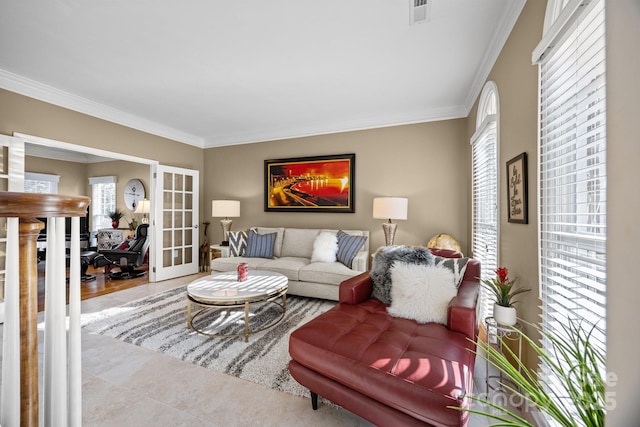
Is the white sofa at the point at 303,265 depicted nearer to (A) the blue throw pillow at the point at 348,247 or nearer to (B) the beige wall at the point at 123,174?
(A) the blue throw pillow at the point at 348,247

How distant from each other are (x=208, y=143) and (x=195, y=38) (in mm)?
3280

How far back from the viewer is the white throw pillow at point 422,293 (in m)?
1.82

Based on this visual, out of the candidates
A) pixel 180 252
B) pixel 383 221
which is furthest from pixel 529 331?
pixel 180 252

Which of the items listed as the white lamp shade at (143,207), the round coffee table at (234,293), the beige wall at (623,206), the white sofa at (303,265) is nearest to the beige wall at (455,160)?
the beige wall at (623,206)

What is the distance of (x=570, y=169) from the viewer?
4.53ft

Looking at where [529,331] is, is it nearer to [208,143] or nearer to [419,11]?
[419,11]

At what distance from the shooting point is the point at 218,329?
267 centimetres

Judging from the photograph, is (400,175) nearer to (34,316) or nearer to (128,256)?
(34,316)

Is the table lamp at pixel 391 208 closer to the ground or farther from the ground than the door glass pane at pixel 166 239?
farther from the ground

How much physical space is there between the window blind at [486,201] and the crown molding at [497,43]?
499 mm

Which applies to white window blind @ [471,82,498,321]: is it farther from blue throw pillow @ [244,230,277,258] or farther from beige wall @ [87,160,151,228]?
beige wall @ [87,160,151,228]

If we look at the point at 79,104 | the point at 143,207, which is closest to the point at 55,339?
the point at 79,104

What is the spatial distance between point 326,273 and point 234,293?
124 cm

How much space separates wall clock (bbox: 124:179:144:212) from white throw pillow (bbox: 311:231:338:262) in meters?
4.90
